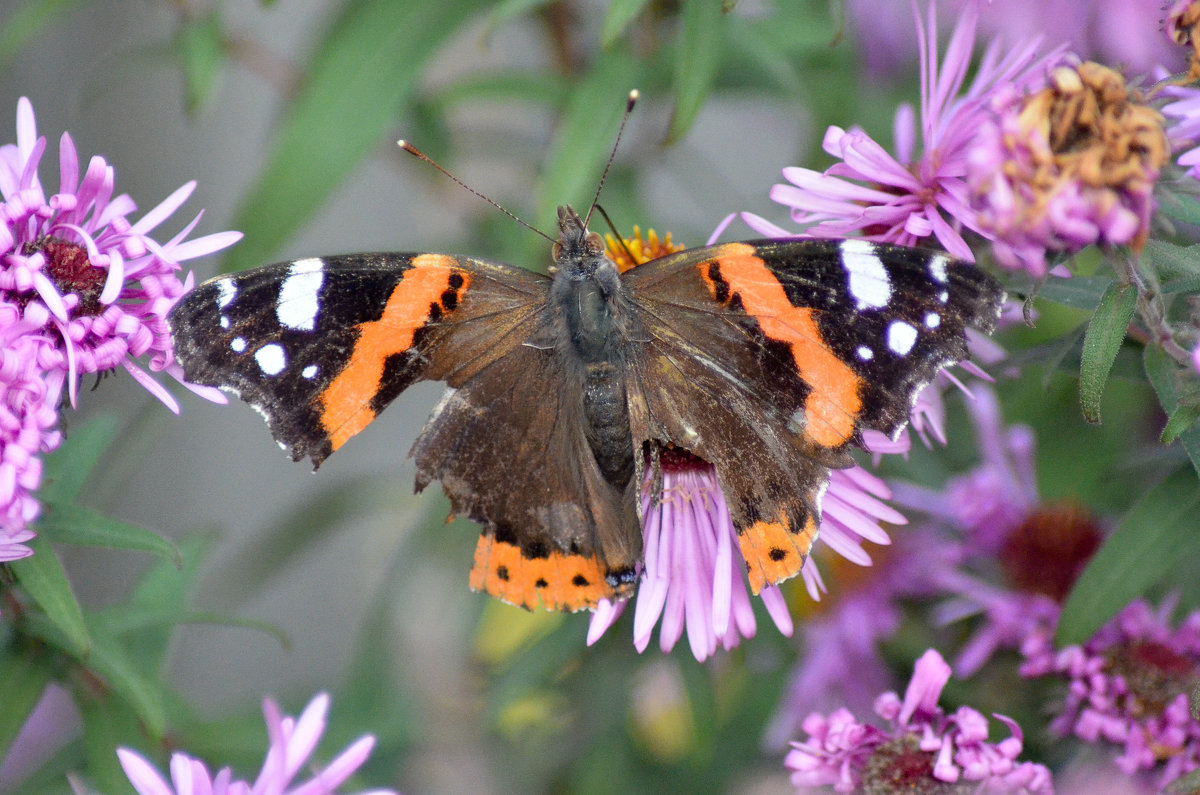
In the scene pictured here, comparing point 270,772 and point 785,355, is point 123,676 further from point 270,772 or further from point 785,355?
point 785,355

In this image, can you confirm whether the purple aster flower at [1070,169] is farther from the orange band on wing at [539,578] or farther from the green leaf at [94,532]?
the green leaf at [94,532]

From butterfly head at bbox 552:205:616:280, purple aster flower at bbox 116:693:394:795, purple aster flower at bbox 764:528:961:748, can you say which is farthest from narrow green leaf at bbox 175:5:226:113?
purple aster flower at bbox 764:528:961:748

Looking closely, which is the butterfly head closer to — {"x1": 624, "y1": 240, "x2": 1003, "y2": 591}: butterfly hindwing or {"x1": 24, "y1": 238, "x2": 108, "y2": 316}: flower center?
{"x1": 624, "y1": 240, "x2": 1003, "y2": 591}: butterfly hindwing

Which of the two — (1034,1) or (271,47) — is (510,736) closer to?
(1034,1)

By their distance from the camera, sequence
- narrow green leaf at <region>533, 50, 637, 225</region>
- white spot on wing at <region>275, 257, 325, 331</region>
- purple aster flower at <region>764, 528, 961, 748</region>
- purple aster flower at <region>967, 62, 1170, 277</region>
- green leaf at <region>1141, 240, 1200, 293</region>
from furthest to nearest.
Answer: purple aster flower at <region>764, 528, 961, 748</region> → narrow green leaf at <region>533, 50, 637, 225</region> → white spot on wing at <region>275, 257, 325, 331</region> → green leaf at <region>1141, 240, 1200, 293</region> → purple aster flower at <region>967, 62, 1170, 277</region>

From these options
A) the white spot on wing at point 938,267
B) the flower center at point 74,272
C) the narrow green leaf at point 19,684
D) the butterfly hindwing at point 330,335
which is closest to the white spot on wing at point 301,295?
the butterfly hindwing at point 330,335

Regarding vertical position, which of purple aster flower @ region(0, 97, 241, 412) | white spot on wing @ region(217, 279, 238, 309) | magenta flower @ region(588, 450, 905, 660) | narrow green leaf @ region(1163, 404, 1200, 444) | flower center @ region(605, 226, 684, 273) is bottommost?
magenta flower @ region(588, 450, 905, 660)
